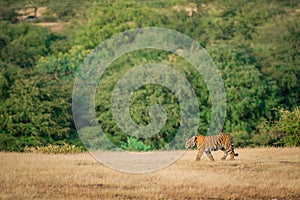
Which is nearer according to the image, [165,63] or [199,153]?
[199,153]

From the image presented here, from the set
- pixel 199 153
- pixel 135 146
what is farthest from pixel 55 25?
pixel 199 153

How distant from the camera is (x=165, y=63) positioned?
161ft

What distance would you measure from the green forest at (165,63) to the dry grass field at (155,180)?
38.9ft

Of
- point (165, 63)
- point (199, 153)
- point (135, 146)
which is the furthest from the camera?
point (165, 63)

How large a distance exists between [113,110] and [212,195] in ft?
90.7

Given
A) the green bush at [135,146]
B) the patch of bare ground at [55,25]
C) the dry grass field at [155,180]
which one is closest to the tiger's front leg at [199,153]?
the dry grass field at [155,180]

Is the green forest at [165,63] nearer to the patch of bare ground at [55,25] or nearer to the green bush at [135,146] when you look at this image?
the green bush at [135,146]

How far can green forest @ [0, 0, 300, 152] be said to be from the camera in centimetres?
4053

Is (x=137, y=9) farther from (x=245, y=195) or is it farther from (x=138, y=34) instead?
(x=245, y=195)

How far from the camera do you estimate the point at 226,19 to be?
66.7 meters

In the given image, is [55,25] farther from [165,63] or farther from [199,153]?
[199,153]

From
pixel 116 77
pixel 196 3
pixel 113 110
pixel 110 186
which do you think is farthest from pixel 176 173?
pixel 196 3

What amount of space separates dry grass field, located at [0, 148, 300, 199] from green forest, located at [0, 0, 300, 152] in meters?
11.9

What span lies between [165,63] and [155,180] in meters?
30.9
